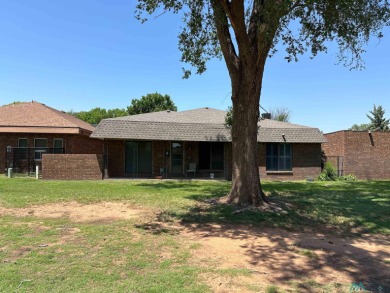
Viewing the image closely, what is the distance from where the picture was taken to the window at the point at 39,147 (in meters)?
22.2

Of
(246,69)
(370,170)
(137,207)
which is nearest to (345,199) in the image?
(246,69)

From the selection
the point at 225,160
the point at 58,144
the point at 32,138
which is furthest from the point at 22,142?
the point at 225,160

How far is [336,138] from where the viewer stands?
25.4 m

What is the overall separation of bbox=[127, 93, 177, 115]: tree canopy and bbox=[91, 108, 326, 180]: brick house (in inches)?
1142

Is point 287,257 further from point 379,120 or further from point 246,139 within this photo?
point 379,120

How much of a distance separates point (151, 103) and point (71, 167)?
3358 cm

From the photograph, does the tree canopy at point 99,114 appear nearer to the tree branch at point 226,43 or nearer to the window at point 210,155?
the window at point 210,155

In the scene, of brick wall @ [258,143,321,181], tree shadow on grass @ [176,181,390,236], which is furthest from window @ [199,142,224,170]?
tree shadow on grass @ [176,181,390,236]

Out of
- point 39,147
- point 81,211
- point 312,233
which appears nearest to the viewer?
point 312,233

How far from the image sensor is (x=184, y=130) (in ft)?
68.4

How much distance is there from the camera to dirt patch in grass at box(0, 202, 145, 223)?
27.9 ft

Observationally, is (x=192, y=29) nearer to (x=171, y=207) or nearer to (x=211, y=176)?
(x=171, y=207)

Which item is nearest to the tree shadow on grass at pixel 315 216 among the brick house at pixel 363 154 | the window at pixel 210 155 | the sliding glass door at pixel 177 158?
the sliding glass door at pixel 177 158

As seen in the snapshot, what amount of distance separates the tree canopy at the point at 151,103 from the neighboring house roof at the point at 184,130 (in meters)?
28.4
